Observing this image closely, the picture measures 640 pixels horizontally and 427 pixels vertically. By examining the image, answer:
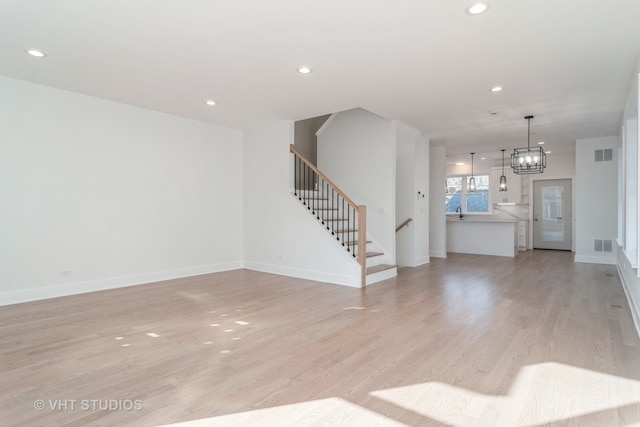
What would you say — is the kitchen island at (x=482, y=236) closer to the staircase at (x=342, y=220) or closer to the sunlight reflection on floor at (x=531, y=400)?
the staircase at (x=342, y=220)

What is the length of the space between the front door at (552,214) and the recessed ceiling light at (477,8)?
948 cm

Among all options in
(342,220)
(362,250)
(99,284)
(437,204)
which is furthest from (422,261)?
(99,284)

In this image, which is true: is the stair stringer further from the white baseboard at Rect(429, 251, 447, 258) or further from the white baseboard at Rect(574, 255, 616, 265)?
the white baseboard at Rect(574, 255, 616, 265)

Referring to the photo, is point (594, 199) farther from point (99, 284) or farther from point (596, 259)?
point (99, 284)

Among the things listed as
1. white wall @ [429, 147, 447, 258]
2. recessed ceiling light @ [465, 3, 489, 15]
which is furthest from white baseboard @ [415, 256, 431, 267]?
recessed ceiling light @ [465, 3, 489, 15]

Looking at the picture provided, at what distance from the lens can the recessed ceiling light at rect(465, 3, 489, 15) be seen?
106 inches

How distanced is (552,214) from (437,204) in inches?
172

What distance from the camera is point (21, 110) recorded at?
4402 mm

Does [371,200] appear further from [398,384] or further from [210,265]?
[398,384]

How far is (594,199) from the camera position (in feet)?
25.2

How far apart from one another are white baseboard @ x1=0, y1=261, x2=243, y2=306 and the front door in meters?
9.37

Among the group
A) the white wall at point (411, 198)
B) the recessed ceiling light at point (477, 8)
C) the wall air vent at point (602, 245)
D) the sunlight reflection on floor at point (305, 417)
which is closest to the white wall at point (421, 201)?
the white wall at point (411, 198)

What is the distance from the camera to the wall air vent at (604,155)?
751 cm

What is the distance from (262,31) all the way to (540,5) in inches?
88.8
